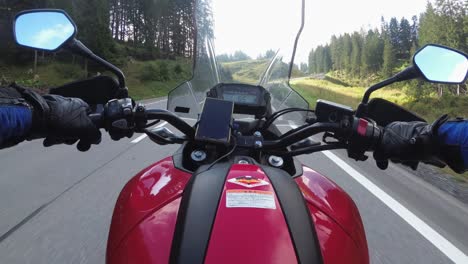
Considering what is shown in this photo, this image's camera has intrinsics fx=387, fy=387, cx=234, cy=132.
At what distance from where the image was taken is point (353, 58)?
280 ft

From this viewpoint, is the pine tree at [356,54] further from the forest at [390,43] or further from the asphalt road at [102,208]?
the asphalt road at [102,208]

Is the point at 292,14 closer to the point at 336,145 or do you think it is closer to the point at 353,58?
the point at 336,145

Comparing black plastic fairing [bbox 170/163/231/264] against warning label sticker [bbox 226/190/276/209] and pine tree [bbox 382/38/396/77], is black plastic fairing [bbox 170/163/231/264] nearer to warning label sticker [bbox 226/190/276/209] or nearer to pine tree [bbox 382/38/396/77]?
warning label sticker [bbox 226/190/276/209]

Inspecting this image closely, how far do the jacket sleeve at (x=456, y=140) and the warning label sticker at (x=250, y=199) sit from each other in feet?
2.39

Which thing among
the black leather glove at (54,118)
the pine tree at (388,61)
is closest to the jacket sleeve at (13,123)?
the black leather glove at (54,118)

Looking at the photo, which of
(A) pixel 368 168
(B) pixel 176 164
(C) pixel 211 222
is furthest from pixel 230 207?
(A) pixel 368 168

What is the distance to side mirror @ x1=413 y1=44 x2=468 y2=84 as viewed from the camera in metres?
1.75

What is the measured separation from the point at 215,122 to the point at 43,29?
95 centimetres

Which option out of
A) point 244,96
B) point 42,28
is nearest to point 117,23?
point 244,96

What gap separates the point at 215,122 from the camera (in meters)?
1.56

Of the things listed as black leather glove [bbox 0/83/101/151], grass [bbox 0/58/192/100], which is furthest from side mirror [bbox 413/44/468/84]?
grass [bbox 0/58/192/100]

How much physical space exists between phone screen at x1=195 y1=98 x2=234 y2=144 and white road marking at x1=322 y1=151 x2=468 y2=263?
263 centimetres

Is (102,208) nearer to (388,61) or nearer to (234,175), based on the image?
(234,175)

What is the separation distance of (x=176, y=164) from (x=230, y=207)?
655mm
